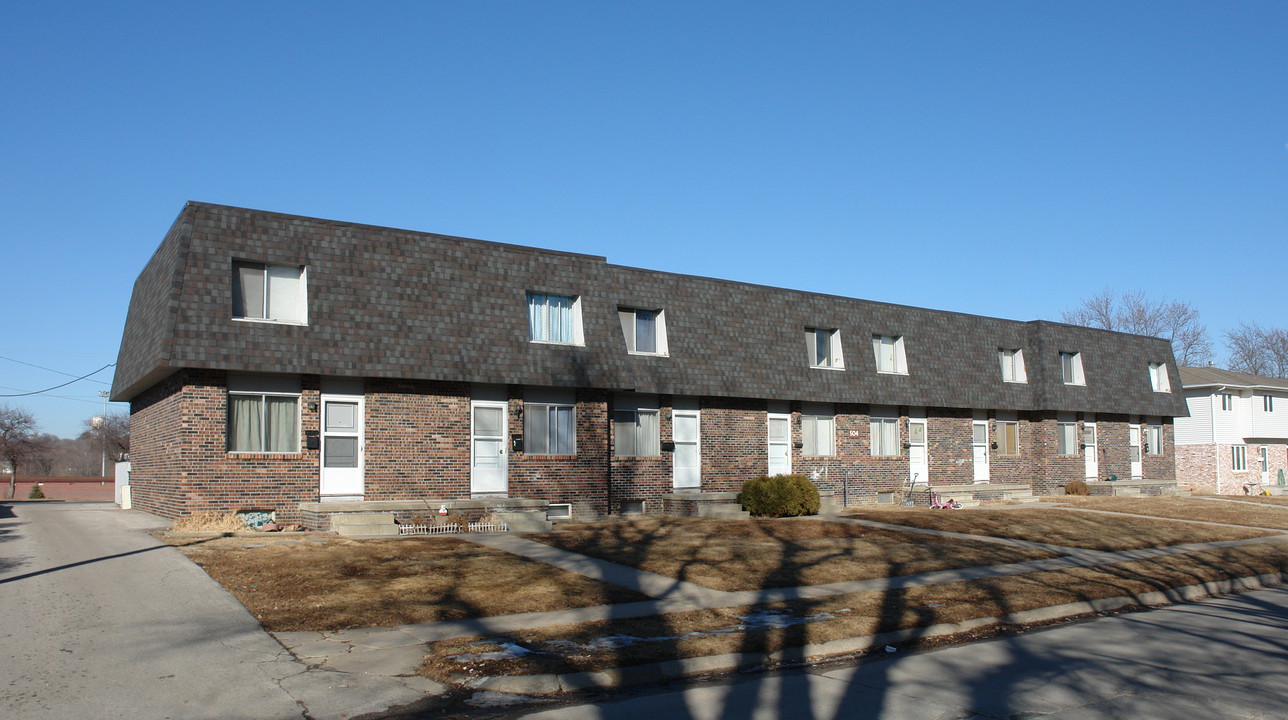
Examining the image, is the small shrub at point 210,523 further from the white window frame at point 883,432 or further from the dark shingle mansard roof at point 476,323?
the white window frame at point 883,432

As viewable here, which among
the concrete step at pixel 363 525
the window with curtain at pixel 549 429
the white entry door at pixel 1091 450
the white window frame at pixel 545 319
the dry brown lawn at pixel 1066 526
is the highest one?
the white window frame at pixel 545 319

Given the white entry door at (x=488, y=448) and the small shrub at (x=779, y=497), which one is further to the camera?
the small shrub at (x=779, y=497)

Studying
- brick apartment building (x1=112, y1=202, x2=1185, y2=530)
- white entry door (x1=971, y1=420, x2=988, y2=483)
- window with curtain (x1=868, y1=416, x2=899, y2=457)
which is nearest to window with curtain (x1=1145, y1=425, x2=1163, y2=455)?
white entry door (x1=971, y1=420, x2=988, y2=483)

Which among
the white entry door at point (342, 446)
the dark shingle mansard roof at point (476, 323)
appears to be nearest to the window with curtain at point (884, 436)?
the dark shingle mansard roof at point (476, 323)

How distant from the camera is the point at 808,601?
11672mm

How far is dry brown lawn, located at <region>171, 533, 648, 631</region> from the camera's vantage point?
1028 centimetres

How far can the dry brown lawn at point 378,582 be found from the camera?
10.3 meters

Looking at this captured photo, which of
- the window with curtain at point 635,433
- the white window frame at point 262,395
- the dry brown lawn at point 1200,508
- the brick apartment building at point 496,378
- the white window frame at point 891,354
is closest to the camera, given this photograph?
the brick apartment building at point 496,378

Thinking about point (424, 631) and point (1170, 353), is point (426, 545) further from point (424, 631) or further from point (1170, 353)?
point (1170, 353)

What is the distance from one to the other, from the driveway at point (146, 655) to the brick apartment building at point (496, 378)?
5.60 meters

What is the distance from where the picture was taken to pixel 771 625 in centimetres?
1005

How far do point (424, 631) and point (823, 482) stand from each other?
19.5 metres

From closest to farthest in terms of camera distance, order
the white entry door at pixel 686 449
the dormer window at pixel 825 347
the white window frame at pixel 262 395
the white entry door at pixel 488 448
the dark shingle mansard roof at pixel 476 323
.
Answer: the dark shingle mansard roof at pixel 476 323
the white window frame at pixel 262 395
the white entry door at pixel 488 448
the white entry door at pixel 686 449
the dormer window at pixel 825 347

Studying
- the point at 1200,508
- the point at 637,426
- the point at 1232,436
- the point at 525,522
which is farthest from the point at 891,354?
the point at 1232,436
